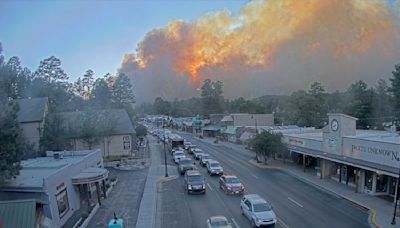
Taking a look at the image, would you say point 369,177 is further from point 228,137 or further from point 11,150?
point 228,137

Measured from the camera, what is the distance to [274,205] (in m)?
26.5

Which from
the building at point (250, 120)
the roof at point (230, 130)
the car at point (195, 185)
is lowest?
the car at point (195, 185)

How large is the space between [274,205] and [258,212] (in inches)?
214

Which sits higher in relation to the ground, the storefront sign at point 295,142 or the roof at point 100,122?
the roof at point 100,122


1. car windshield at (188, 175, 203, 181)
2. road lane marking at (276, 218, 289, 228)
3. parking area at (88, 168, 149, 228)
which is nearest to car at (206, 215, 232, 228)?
road lane marking at (276, 218, 289, 228)

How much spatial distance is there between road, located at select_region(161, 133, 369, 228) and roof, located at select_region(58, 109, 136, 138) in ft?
70.1

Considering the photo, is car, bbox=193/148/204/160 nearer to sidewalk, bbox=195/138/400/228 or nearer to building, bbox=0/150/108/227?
sidewalk, bbox=195/138/400/228

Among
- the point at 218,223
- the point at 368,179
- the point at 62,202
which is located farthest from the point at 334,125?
the point at 62,202

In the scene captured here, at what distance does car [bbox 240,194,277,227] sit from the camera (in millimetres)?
20862

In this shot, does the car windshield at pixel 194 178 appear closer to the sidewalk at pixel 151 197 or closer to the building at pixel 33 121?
the sidewalk at pixel 151 197

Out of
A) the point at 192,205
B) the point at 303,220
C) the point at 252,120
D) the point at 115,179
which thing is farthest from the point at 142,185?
the point at 252,120

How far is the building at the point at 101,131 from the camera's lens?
53516 mm

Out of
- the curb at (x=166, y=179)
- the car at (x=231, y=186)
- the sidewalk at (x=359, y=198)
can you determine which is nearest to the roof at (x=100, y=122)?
the curb at (x=166, y=179)

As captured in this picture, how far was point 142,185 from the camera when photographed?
118 feet
